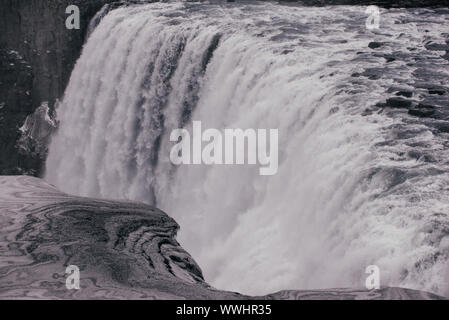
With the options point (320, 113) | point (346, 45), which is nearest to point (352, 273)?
point (320, 113)

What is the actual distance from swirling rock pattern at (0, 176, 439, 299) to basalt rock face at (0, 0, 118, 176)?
20512mm

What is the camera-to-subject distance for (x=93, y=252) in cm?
516

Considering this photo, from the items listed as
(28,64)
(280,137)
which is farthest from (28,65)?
(280,137)

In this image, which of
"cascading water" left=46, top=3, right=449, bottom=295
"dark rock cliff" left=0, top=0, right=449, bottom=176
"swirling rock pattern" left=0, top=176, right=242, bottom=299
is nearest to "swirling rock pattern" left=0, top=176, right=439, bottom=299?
"swirling rock pattern" left=0, top=176, right=242, bottom=299

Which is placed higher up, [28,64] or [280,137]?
[28,64]

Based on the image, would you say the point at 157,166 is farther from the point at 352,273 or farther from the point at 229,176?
the point at 352,273

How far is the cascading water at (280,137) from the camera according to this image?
24.9 ft

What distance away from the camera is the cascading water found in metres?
7.58

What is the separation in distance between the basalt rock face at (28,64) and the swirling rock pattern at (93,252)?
20.5 meters

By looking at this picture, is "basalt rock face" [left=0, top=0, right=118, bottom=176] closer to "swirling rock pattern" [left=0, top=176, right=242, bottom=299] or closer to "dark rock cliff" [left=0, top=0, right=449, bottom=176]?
"dark rock cliff" [left=0, top=0, right=449, bottom=176]

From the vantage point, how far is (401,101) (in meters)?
10.8

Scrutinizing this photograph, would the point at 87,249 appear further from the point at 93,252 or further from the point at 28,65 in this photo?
the point at 28,65

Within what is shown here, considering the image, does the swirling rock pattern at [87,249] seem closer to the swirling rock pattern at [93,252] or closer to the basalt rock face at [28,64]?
the swirling rock pattern at [93,252]

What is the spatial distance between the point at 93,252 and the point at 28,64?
24.0 metres
